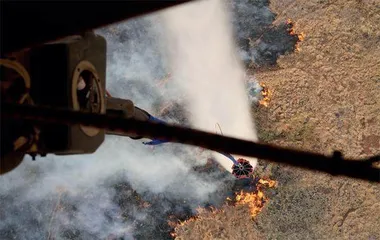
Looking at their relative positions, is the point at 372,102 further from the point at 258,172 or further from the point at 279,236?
the point at 279,236

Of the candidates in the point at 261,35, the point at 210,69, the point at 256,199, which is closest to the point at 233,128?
the point at 210,69

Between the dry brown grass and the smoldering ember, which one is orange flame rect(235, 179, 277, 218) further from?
the dry brown grass

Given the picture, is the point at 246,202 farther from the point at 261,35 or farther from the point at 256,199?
the point at 261,35

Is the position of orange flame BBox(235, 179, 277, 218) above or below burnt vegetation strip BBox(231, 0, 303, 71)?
below

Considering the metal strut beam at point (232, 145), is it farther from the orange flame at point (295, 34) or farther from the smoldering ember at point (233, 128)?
the orange flame at point (295, 34)

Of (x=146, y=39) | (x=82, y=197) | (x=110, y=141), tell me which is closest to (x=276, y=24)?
(x=146, y=39)

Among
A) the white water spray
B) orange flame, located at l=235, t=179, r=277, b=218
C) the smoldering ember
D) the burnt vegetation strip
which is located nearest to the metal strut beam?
the smoldering ember
